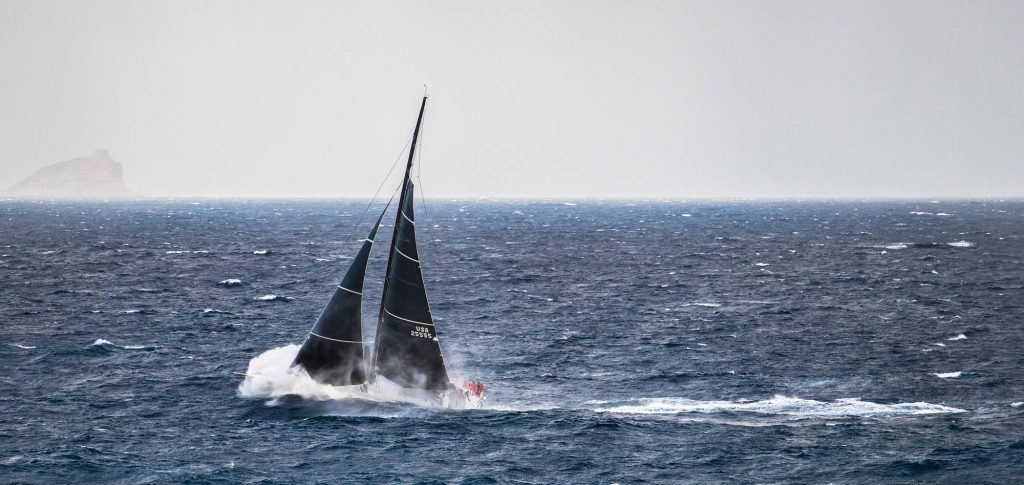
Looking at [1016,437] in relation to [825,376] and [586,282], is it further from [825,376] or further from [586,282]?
[586,282]

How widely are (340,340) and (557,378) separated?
47.7 feet

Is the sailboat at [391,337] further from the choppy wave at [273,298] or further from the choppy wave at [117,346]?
the choppy wave at [273,298]

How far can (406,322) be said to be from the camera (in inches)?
1517

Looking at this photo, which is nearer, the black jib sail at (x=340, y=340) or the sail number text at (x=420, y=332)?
the black jib sail at (x=340, y=340)

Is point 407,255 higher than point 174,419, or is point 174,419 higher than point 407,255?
point 407,255

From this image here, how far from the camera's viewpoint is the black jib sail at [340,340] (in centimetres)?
3806

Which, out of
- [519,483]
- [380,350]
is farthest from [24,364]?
[519,483]

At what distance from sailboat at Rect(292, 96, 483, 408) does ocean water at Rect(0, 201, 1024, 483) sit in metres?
1.27

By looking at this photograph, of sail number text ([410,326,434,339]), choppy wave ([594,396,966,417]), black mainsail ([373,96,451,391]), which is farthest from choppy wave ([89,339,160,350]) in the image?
choppy wave ([594,396,966,417])

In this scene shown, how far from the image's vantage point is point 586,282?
94.4 m

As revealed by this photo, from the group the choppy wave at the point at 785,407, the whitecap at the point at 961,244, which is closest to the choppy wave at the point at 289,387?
the choppy wave at the point at 785,407

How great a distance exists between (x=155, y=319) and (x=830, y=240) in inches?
4679

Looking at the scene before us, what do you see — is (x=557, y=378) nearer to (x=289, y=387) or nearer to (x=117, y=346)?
(x=289, y=387)

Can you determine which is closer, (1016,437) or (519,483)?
(519,483)
